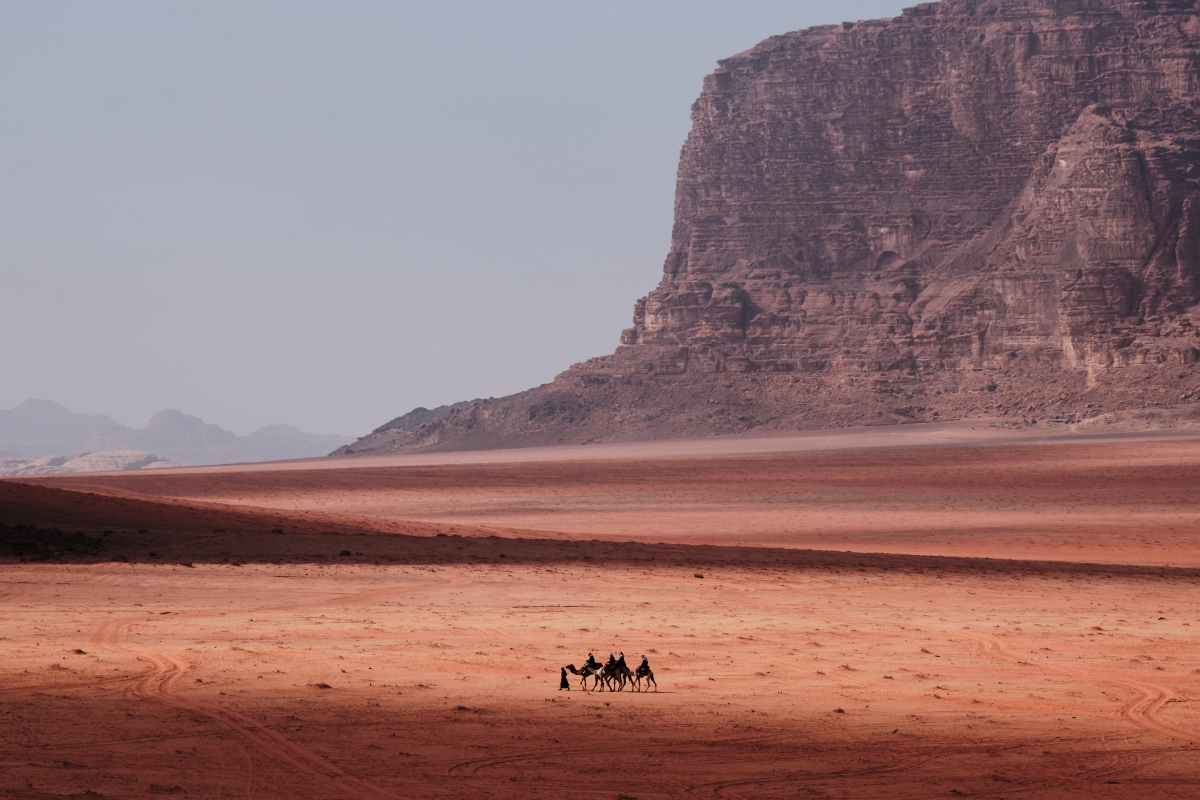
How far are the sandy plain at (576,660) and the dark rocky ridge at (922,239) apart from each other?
7781cm

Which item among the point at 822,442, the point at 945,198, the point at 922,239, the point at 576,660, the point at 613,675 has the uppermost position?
the point at 945,198

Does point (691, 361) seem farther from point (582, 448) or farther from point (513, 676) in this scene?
point (513, 676)

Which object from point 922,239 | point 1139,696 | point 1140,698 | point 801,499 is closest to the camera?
point 1140,698

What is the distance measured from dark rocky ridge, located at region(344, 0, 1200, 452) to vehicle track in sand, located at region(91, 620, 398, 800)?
9368 centimetres

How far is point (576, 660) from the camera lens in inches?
577

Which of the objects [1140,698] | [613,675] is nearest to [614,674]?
[613,675]

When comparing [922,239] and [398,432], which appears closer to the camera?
[922,239]

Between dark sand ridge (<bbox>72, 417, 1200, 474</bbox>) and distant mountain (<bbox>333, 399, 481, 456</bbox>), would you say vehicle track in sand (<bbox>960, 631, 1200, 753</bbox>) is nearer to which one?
dark sand ridge (<bbox>72, 417, 1200, 474</bbox>)

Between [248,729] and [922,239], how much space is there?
12038 cm

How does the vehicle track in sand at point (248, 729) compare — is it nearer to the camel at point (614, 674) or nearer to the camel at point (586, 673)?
the camel at point (586, 673)

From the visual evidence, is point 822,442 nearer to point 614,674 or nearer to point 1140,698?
point 1140,698

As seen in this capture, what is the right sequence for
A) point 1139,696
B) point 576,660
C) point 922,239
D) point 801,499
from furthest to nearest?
point 922,239
point 801,499
point 576,660
point 1139,696

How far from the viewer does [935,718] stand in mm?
11516

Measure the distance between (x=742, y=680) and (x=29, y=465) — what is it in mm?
198351
